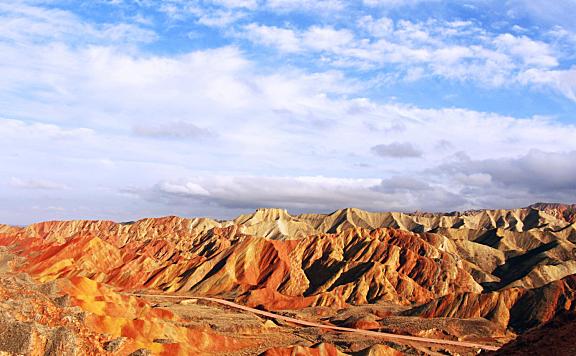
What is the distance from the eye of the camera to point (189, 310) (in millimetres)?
121000

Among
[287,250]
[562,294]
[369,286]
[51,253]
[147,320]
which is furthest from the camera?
[287,250]

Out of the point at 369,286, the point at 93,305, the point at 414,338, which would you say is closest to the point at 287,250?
the point at 369,286

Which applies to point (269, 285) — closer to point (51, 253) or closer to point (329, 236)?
point (329, 236)

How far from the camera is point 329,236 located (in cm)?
19050

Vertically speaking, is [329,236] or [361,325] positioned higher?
[329,236]

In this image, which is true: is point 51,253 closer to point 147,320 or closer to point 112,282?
point 112,282

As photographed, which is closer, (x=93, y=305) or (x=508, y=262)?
(x=93, y=305)

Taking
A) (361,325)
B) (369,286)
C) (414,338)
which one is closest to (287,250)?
(369,286)

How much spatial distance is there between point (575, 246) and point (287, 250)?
11113 centimetres

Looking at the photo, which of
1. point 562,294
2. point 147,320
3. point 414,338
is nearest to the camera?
point 147,320

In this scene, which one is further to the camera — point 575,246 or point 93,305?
point 575,246

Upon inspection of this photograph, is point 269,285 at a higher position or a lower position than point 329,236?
lower

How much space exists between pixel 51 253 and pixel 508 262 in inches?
6465

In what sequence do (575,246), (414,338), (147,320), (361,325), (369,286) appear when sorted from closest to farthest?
(147,320)
(414,338)
(361,325)
(369,286)
(575,246)
